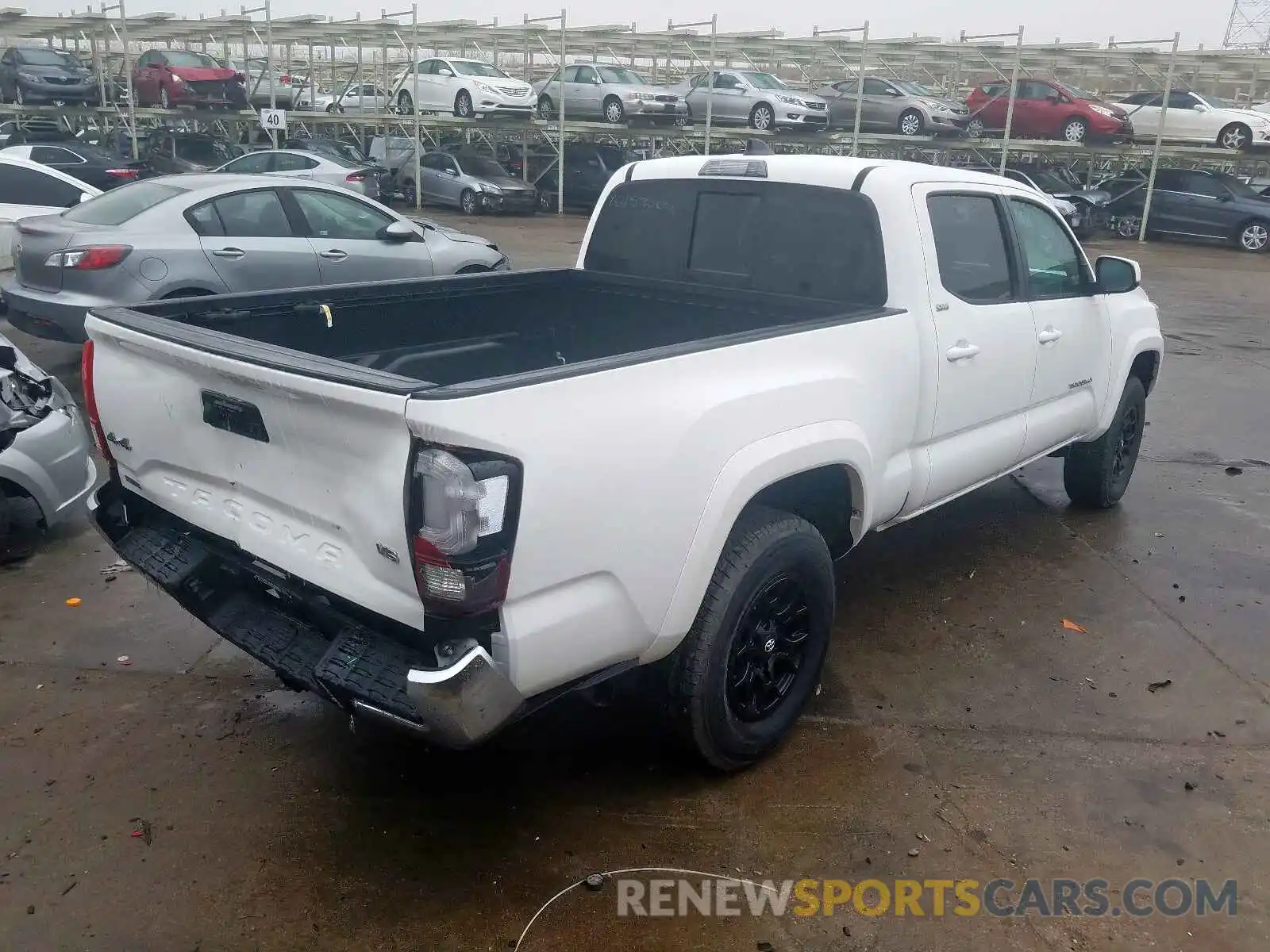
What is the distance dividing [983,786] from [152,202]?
737 cm

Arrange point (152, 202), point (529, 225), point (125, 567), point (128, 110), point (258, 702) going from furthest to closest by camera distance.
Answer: point (128, 110)
point (529, 225)
point (152, 202)
point (125, 567)
point (258, 702)

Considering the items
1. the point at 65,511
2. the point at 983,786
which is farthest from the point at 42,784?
the point at 983,786

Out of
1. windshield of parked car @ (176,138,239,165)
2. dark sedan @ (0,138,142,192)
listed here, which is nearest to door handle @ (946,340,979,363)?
dark sedan @ (0,138,142,192)

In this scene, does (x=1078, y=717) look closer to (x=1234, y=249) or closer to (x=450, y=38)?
(x=1234, y=249)

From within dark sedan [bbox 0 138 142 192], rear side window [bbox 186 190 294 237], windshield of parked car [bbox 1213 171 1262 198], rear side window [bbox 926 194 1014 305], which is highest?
rear side window [bbox 926 194 1014 305]

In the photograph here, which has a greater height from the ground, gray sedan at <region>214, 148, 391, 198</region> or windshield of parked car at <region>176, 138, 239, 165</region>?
gray sedan at <region>214, 148, 391, 198</region>

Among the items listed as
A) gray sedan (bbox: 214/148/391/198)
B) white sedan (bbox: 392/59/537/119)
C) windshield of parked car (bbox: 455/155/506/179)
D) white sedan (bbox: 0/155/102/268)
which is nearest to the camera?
white sedan (bbox: 0/155/102/268)

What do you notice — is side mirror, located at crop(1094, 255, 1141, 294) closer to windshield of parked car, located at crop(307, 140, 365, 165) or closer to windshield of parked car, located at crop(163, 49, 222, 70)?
windshield of parked car, located at crop(307, 140, 365, 165)

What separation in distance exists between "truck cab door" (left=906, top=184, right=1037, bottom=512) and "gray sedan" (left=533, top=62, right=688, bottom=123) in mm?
21249

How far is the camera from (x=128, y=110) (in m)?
25.1

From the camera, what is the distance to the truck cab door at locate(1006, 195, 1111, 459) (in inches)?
185

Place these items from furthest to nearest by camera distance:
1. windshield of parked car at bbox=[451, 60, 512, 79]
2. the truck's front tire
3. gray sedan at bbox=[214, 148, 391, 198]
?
windshield of parked car at bbox=[451, 60, 512, 79] → gray sedan at bbox=[214, 148, 391, 198] → the truck's front tire

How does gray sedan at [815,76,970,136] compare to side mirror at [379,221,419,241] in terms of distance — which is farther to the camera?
gray sedan at [815,76,970,136]

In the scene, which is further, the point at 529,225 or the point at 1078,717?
the point at 529,225
